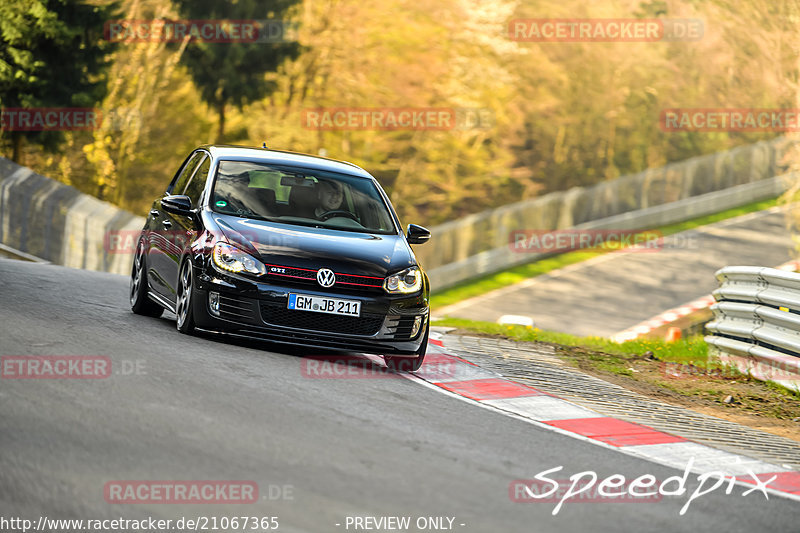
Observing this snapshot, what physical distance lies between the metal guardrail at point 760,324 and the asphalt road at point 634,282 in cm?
1478

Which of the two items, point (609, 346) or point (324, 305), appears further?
point (609, 346)

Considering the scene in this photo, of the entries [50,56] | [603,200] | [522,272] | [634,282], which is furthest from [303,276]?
[603,200]

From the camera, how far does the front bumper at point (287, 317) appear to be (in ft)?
29.7

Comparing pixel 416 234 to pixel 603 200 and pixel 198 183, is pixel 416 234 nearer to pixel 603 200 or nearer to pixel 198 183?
pixel 198 183

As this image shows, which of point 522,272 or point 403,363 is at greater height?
point 403,363

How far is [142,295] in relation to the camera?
11109mm

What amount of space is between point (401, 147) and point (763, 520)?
39.6 m

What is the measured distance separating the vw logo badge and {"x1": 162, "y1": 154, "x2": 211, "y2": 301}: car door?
1.32 metres

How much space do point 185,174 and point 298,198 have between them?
1.74 meters

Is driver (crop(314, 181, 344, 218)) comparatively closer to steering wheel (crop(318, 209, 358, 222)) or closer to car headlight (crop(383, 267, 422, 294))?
steering wheel (crop(318, 209, 358, 222))

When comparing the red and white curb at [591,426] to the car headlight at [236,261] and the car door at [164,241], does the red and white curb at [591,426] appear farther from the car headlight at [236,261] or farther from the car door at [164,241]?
the car door at [164,241]

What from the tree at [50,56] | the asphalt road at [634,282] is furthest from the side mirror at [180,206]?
the tree at [50,56]

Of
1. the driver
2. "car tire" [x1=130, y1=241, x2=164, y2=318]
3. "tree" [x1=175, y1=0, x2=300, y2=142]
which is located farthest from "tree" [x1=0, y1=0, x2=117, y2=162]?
the driver

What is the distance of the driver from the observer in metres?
10.4
